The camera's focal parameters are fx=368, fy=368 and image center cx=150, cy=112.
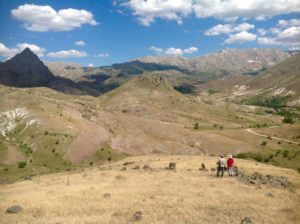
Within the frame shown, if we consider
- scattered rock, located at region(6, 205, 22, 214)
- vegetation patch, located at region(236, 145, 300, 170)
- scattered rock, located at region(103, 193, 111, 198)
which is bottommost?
vegetation patch, located at region(236, 145, 300, 170)

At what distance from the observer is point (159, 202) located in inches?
1300

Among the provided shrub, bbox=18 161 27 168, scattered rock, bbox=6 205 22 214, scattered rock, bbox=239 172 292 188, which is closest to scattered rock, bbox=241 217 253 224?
scattered rock, bbox=239 172 292 188

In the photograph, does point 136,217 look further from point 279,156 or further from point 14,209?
point 279,156

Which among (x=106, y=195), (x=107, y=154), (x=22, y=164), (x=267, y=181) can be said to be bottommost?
(x=107, y=154)

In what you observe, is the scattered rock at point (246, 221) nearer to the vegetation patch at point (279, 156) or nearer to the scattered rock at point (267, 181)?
the scattered rock at point (267, 181)

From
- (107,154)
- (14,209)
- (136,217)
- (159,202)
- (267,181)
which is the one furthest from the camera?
(107,154)

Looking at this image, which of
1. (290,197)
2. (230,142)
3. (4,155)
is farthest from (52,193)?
(230,142)

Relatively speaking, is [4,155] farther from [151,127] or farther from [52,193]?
[151,127]

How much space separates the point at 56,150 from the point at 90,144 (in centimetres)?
1457

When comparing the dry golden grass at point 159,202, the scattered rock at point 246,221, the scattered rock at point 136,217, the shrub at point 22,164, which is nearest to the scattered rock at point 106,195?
the dry golden grass at point 159,202

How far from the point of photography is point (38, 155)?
94500mm

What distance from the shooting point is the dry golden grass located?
2891 cm

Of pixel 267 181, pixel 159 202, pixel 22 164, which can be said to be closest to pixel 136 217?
pixel 159 202

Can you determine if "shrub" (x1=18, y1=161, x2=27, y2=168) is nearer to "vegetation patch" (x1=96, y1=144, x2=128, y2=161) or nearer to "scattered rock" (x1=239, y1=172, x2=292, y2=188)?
"vegetation patch" (x1=96, y1=144, x2=128, y2=161)
